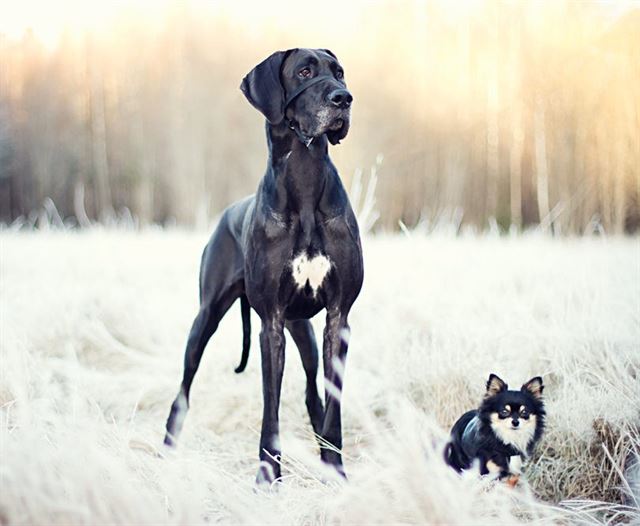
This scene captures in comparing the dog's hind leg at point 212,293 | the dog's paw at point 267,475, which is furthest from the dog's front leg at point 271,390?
the dog's hind leg at point 212,293

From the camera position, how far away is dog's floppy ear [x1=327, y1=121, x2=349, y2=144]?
10.4 feet

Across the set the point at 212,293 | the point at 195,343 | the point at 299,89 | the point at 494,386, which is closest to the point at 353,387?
the point at 195,343

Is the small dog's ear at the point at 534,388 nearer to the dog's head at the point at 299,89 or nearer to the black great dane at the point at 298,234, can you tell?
the black great dane at the point at 298,234

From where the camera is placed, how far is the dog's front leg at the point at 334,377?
3.40 m

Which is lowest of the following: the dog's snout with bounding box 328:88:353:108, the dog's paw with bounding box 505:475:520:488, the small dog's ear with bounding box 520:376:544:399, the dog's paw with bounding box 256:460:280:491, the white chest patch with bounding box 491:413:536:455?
the dog's paw with bounding box 505:475:520:488

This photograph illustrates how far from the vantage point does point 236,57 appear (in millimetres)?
16062

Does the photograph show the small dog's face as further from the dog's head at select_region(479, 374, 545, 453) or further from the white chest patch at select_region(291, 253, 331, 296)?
the dog's head at select_region(479, 374, 545, 453)

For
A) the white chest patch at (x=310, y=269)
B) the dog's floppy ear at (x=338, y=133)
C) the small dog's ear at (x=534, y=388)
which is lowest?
the small dog's ear at (x=534, y=388)

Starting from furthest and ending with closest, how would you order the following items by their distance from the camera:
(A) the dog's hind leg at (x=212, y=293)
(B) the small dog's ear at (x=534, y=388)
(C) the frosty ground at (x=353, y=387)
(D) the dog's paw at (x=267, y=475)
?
(A) the dog's hind leg at (x=212, y=293) < (B) the small dog's ear at (x=534, y=388) < (D) the dog's paw at (x=267, y=475) < (C) the frosty ground at (x=353, y=387)

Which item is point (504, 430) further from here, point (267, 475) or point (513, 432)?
point (267, 475)

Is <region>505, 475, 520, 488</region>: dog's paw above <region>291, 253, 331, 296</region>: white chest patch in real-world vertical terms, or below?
below

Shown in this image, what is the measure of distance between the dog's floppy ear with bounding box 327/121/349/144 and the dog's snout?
0.08m

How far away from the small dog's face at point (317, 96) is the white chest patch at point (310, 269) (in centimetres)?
49

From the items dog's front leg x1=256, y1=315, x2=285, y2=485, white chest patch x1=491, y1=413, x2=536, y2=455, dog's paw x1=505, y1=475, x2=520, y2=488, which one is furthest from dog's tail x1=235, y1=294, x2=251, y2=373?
dog's paw x1=505, y1=475, x2=520, y2=488
